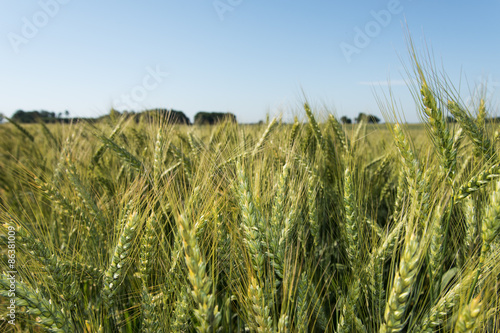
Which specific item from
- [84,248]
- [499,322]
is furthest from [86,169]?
[499,322]

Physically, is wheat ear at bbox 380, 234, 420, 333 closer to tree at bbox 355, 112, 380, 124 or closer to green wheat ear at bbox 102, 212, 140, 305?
green wheat ear at bbox 102, 212, 140, 305

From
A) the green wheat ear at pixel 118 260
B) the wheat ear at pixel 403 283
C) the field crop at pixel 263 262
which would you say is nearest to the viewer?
the wheat ear at pixel 403 283

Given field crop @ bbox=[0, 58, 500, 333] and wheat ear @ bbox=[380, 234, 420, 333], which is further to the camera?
field crop @ bbox=[0, 58, 500, 333]

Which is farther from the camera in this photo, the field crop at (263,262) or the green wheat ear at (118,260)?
the green wheat ear at (118,260)

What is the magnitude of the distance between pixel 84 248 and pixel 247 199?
0.94m

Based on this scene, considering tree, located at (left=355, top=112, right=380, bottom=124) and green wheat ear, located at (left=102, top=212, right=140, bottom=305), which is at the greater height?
tree, located at (left=355, top=112, right=380, bottom=124)

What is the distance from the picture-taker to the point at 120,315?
4.00 ft

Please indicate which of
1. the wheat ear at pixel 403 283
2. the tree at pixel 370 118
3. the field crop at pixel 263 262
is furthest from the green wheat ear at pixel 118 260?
the tree at pixel 370 118

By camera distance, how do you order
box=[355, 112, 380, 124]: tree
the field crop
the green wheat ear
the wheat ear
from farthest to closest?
box=[355, 112, 380, 124]: tree
the green wheat ear
the field crop
the wheat ear

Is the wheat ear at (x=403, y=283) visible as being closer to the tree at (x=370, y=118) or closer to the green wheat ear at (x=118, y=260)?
the green wheat ear at (x=118, y=260)

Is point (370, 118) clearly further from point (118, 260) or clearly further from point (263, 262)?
point (118, 260)

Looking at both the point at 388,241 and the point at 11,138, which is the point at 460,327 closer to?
the point at 388,241

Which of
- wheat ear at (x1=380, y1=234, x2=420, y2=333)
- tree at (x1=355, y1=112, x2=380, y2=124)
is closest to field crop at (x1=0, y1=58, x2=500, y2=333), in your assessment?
wheat ear at (x1=380, y1=234, x2=420, y2=333)

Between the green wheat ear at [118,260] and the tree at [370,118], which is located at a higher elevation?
the tree at [370,118]
